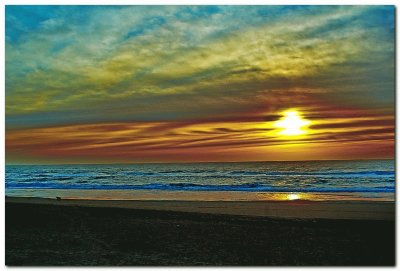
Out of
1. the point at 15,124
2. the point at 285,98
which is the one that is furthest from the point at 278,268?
the point at 15,124

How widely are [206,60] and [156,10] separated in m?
0.72

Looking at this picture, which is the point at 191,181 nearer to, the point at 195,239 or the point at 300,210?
the point at 300,210

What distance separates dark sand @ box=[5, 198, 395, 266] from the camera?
393cm

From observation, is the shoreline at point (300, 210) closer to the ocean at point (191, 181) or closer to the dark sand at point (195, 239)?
the dark sand at point (195, 239)

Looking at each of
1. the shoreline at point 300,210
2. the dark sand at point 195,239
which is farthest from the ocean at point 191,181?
the dark sand at point 195,239

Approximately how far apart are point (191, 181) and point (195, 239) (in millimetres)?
10492

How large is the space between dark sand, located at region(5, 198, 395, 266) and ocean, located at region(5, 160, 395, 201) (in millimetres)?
3510

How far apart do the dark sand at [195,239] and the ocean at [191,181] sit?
351 cm

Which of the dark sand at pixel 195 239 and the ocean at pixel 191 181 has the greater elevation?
the ocean at pixel 191 181

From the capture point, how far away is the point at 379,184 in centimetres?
905

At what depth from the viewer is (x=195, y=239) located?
14.6 feet

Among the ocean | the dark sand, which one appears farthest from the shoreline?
the ocean

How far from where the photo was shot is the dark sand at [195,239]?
3.93 m

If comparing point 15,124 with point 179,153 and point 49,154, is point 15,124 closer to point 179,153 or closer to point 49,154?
point 49,154
